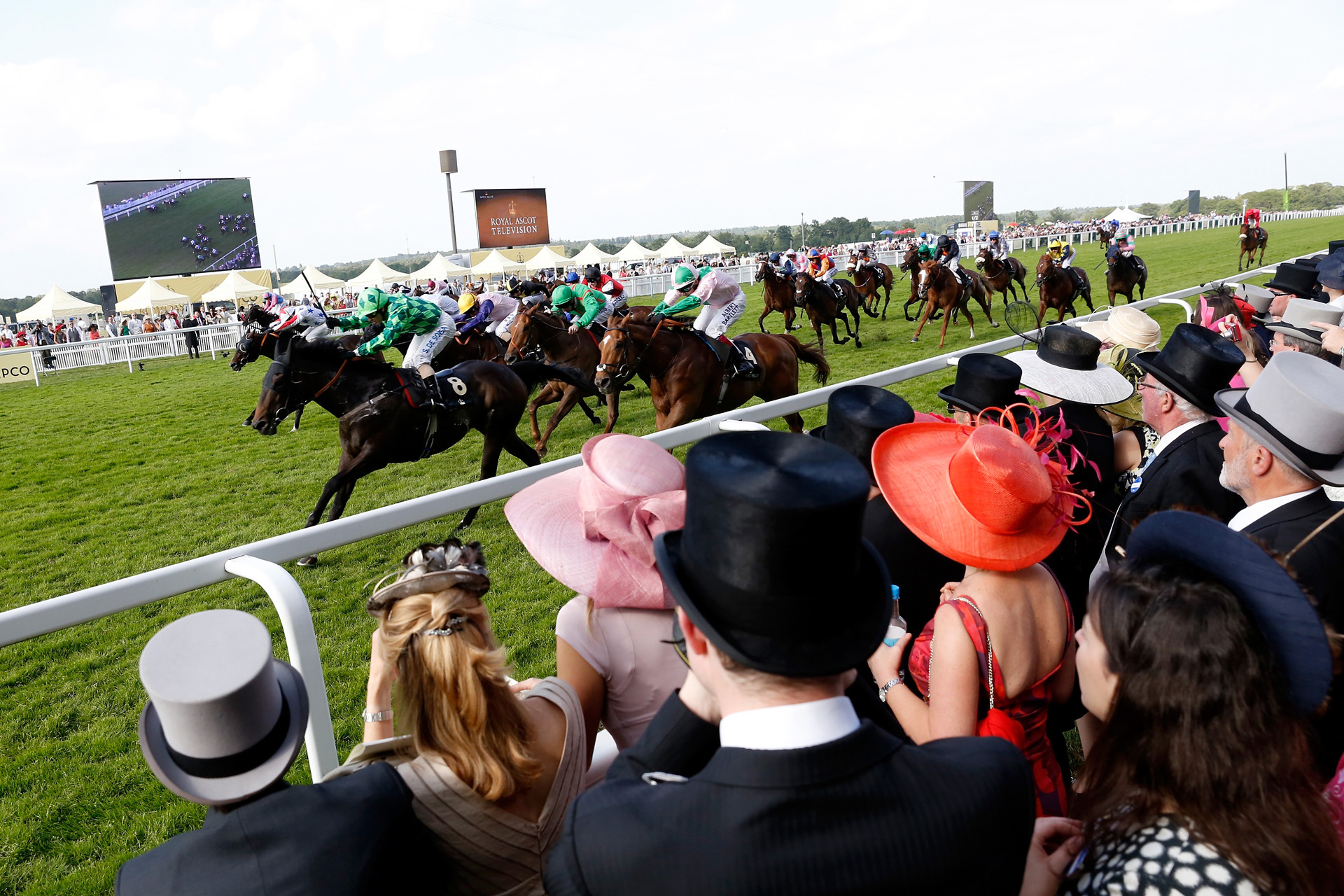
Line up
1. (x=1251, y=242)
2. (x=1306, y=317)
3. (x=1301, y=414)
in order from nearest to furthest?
(x=1301, y=414), (x=1306, y=317), (x=1251, y=242)

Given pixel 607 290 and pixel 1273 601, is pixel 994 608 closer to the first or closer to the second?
pixel 1273 601

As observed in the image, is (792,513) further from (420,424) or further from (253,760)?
(420,424)

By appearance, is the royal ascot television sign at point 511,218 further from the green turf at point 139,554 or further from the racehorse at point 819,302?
the racehorse at point 819,302

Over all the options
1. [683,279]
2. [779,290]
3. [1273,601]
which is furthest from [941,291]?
[1273,601]

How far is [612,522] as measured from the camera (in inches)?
71.2

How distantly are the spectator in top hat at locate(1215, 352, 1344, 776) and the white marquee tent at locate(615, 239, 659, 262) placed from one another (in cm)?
5668

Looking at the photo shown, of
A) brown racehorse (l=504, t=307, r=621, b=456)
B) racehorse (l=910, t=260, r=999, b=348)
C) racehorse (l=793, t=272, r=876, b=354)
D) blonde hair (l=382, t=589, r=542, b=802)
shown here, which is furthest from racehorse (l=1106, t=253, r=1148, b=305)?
blonde hair (l=382, t=589, r=542, b=802)

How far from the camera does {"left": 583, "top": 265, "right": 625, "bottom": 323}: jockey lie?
12.5 meters

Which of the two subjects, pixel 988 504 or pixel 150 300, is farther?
pixel 150 300

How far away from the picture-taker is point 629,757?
1.16m

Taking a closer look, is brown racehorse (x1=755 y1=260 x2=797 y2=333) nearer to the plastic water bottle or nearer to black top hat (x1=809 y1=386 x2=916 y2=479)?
black top hat (x1=809 y1=386 x2=916 y2=479)

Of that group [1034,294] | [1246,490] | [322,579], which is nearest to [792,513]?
[1246,490]

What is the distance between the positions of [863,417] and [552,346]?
9.38 metres

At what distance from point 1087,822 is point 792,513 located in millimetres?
779
